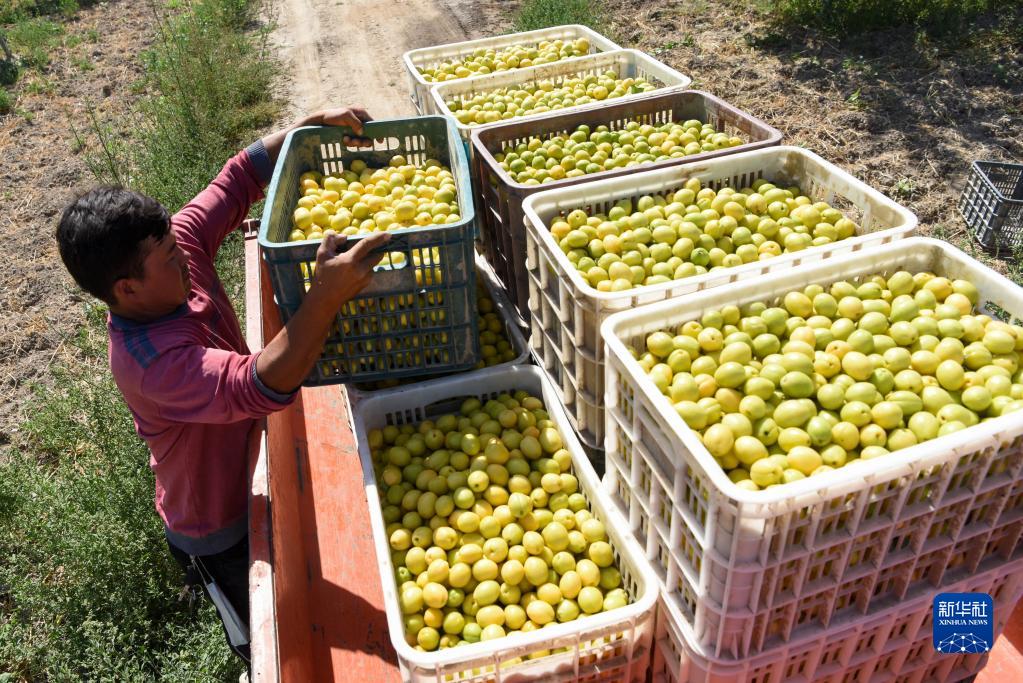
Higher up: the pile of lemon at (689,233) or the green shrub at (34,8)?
the pile of lemon at (689,233)

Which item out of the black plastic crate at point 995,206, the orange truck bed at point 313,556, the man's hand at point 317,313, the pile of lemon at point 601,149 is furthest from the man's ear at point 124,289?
the black plastic crate at point 995,206

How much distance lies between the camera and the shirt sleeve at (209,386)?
241 centimetres

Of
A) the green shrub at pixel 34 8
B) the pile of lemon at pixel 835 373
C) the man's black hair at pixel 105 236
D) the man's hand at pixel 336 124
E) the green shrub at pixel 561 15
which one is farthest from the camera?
the green shrub at pixel 34 8

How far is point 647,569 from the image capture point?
240cm

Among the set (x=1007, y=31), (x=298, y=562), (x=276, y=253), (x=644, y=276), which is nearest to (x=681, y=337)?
(x=644, y=276)

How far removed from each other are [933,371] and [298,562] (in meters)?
2.47

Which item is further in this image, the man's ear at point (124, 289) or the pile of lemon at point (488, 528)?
the pile of lemon at point (488, 528)

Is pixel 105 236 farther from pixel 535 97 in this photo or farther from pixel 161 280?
pixel 535 97

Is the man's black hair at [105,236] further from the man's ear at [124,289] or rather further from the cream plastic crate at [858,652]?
the cream plastic crate at [858,652]

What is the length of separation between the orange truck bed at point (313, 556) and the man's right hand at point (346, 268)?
2.43ft

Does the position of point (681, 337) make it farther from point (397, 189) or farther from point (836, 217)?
point (397, 189)

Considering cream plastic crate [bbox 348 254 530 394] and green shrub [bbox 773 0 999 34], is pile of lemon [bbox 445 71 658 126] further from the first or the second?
green shrub [bbox 773 0 999 34]

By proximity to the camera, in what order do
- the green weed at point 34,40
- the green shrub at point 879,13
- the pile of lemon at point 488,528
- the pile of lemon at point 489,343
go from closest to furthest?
the pile of lemon at point 488,528, the pile of lemon at point 489,343, the green shrub at point 879,13, the green weed at point 34,40

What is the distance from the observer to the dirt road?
35.4 feet
